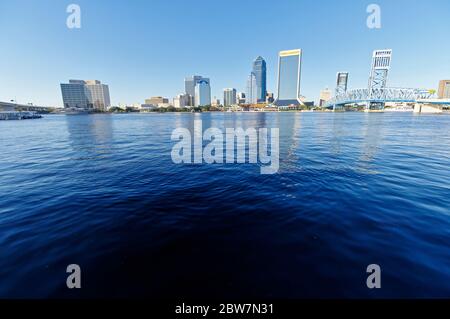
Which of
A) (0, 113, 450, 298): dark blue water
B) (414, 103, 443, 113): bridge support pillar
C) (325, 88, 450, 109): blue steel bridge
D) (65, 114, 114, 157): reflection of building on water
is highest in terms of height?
(325, 88, 450, 109): blue steel bridge

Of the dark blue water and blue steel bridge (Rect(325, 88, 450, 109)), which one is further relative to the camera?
blue steel bridge (Rect(325, 88, 450, 109))

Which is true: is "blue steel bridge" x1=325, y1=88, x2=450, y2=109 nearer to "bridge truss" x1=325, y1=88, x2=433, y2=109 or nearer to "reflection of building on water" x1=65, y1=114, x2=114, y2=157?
"bridge truss" x1=325, y1=88, x2=433, y2=109

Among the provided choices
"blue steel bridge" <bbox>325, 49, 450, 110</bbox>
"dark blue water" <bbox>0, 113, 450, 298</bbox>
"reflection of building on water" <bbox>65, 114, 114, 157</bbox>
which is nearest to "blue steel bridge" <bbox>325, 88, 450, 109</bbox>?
"blue steel bridge" <bbox>325, 49, 450, 110</bbox>

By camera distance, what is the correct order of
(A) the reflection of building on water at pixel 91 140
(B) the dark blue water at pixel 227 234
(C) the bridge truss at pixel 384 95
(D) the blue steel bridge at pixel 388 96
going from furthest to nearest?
(C) the bridge truss at pixel 384 95 → (D) the blue steel bridge at pixel 388 96 → (A) the reflection of building on water at pixel 91 140 → (B) the dark blue water at pixel 227 234

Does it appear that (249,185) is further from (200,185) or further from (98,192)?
(98,192)

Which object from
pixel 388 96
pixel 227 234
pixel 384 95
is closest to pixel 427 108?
pixel 388 96

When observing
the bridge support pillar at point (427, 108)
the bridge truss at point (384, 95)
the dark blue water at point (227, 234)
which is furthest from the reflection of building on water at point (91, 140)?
the bridge truss at point (384, 95)

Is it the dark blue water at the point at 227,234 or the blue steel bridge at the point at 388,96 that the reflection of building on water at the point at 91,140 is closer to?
the dark blue water at the point at 227,234

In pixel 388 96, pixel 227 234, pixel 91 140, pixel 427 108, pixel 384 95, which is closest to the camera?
pixel 227 234

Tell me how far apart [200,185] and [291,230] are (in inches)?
209

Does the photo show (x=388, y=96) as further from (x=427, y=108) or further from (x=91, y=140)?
(x=91, y=140)
